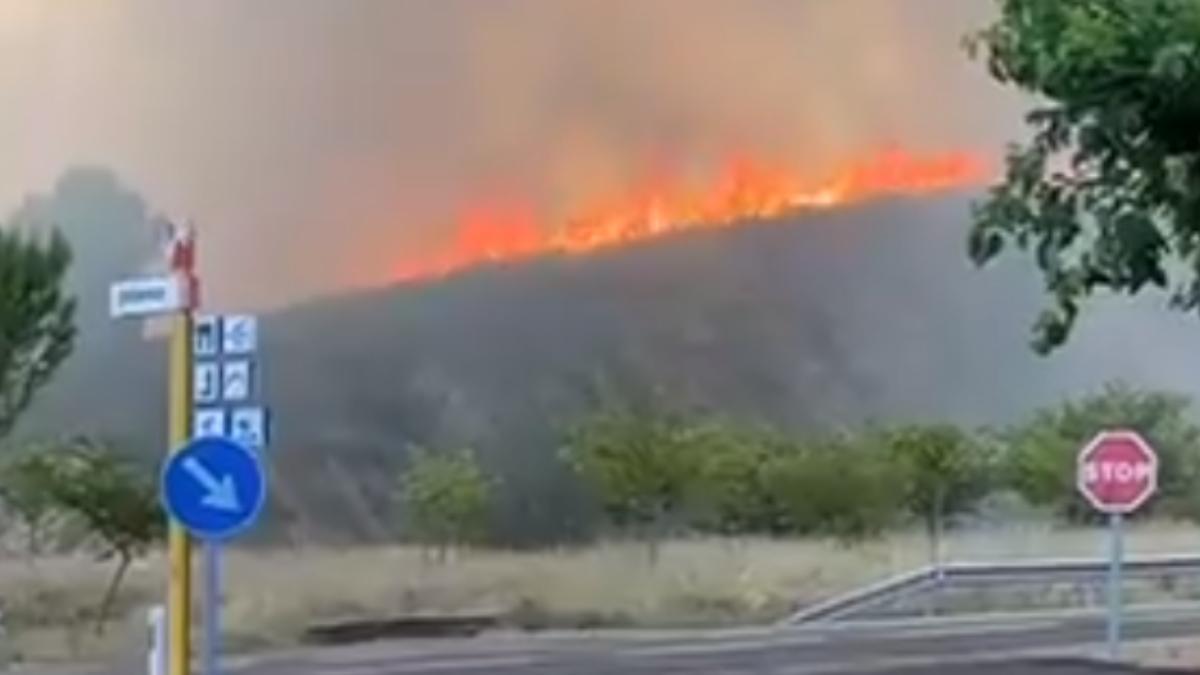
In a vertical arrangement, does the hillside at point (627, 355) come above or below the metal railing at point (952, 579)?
above

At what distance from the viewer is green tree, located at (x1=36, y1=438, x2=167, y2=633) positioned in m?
29.0

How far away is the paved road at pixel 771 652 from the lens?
23.6m

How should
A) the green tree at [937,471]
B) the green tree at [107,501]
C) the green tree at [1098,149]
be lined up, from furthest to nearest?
the green tree at [937,471]
the green tree at [107,501]
the green tree at [1098,149]

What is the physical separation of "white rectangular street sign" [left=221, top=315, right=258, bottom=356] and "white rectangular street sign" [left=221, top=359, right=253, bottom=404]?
0.19 ft

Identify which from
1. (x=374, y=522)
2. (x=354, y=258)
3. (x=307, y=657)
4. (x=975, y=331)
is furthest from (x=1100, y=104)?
(x=975, y=331)

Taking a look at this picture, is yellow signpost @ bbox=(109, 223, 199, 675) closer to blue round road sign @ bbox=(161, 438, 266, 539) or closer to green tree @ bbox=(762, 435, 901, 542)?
blue round road sign @ bbox=(161, 438, 266, 539)

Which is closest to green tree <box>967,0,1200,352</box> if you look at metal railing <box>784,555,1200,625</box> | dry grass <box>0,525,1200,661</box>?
dry grass <box>0,525,1200,661</box>

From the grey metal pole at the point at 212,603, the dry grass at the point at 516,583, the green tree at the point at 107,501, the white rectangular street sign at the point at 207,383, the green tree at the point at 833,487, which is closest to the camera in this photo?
the white rectangular street sign at the point at 207,383

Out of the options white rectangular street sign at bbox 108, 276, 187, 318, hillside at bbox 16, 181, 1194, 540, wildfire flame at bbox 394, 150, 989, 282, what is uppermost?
wildfire flame at bbox 394, 150, 989, 282

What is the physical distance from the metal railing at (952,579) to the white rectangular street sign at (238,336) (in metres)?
22.7

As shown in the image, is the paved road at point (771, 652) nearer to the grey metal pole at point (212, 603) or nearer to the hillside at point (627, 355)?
the hillside at point (627, 355)

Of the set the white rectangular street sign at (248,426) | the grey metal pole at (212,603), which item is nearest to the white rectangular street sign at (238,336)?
the white rectangular street sign at (248,426)

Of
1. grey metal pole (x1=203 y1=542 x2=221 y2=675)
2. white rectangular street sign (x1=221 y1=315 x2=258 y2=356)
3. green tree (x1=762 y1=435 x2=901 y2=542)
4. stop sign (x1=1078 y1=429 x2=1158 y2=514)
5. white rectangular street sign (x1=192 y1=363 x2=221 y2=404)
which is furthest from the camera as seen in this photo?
green tree (x1=762 y1=435 x2=901 y2=542)

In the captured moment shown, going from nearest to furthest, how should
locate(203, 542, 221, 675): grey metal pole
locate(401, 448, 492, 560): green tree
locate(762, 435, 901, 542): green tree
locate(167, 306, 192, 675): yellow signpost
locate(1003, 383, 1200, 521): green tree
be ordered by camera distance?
1. locate(203, 542, 221, 675): grey metal pole
2. locate(167, 306, 192, 675): yellow signpost
3. locate(401, 448, 492, 560): green tree
4. locate(762, 435, 901, 542): green tree
5. locate(1003, 383, 1200, 521): green tree
